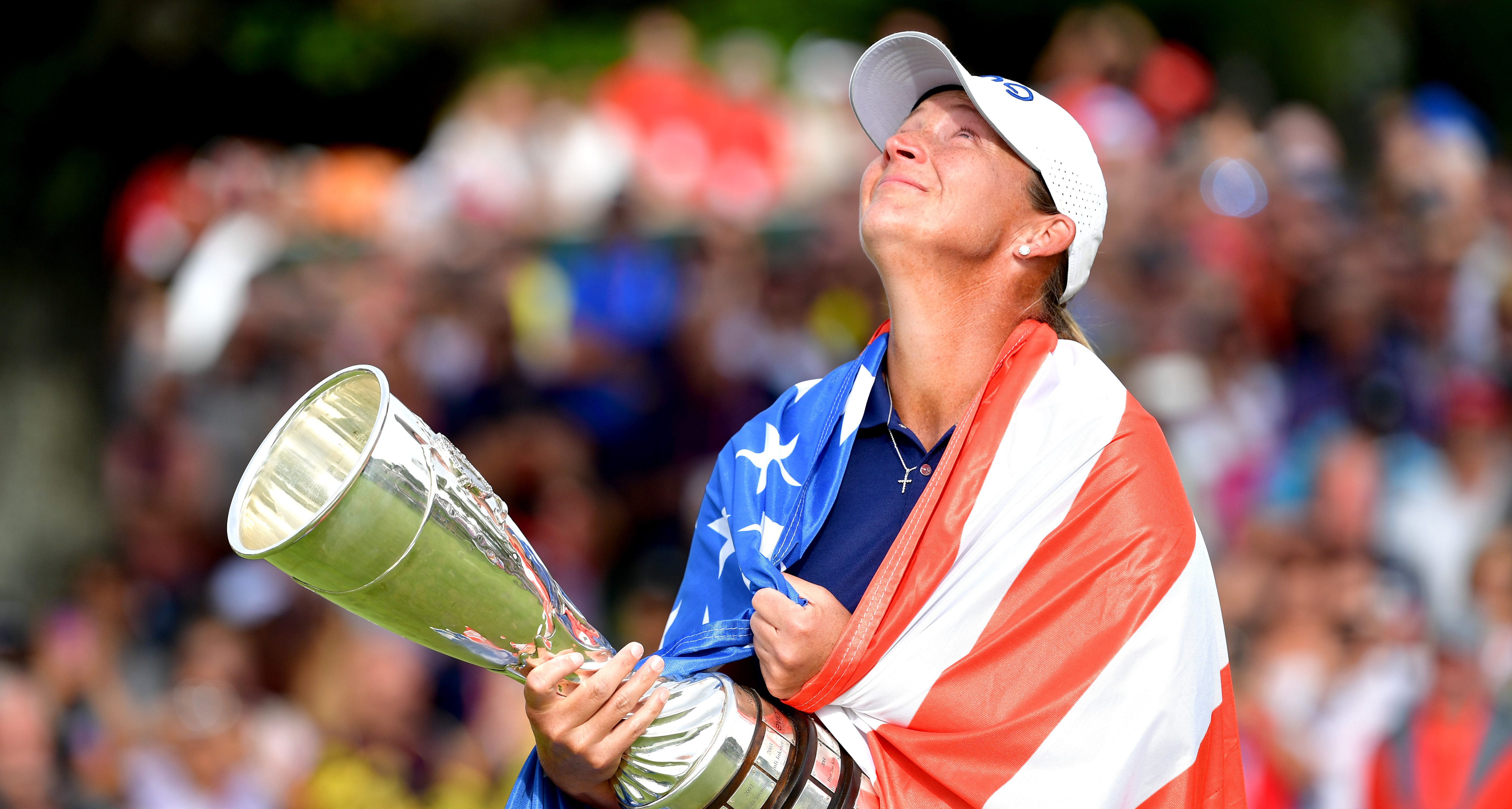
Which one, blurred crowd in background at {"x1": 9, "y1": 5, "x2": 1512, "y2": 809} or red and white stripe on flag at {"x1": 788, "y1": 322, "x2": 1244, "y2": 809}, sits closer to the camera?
red and white stripe on flag at {"x1": 788, "y1": 322, "x2": 1244, "y2": 809}

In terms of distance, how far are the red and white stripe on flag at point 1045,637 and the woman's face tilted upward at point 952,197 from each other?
1.08 feet

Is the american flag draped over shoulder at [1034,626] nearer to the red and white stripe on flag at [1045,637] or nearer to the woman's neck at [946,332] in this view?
the red and white stripe on flag at [1045,637]

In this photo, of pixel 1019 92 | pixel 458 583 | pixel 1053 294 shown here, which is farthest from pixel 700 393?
pixel 458 583

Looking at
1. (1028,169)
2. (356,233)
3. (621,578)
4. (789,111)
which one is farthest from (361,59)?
(1028,169)

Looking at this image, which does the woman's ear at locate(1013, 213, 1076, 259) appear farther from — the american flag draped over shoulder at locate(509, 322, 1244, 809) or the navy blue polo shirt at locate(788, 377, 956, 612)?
the navy blue polo shirt at locate(788, 377, 956, 612)

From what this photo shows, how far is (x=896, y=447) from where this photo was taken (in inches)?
107

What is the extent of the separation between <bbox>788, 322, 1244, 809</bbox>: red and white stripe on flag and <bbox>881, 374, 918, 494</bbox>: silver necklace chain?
15 cm

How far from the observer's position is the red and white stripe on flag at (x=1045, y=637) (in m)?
2.30

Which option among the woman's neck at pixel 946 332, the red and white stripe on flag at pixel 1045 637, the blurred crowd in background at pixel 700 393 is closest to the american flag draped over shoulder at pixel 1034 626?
the red and white stripe on flag at pixel 1045 637

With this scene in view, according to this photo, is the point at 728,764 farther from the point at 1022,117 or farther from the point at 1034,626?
the point at 1022,117

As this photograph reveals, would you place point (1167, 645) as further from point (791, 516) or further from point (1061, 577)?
point (791, 516)

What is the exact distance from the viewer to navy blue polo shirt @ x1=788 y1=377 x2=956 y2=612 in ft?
8.52

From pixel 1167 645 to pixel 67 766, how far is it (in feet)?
15.9

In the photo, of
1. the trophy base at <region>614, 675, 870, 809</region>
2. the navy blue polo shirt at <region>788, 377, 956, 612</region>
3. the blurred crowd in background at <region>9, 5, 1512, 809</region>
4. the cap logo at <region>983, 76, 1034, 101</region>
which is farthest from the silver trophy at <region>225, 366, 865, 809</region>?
the blurred crowd in background at <region>9, 5, 1512, 809</region>
